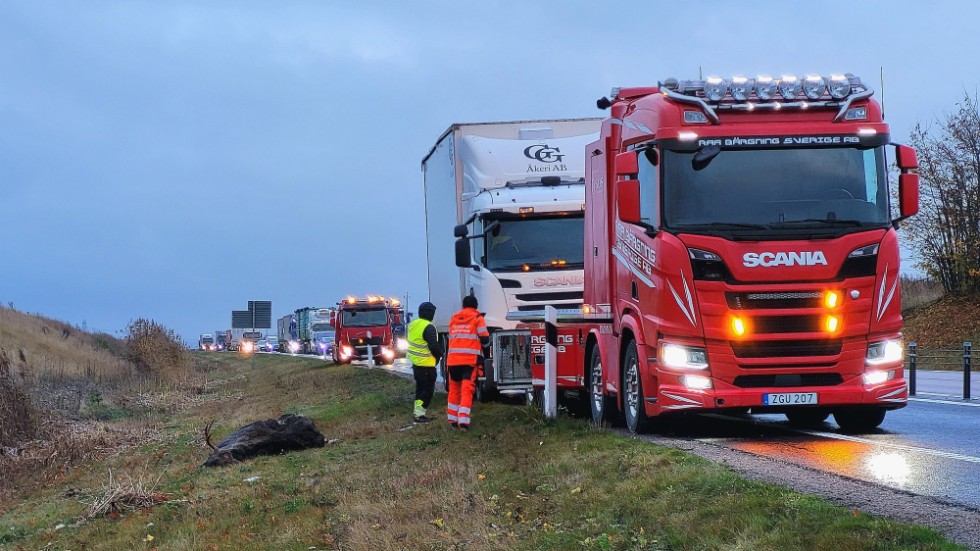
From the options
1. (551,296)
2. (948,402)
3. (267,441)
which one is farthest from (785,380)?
(948,402)

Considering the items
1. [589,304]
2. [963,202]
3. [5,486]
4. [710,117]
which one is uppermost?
[963,202]

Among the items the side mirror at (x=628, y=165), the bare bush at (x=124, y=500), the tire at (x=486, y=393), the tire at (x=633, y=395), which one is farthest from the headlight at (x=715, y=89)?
the tire at (x=486, y=393)

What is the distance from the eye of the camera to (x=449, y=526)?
355 inches

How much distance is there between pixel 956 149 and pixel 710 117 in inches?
1304

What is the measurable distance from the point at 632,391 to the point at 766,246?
2373 millimetres

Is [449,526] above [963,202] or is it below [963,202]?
below

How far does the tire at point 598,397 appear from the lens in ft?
43.8

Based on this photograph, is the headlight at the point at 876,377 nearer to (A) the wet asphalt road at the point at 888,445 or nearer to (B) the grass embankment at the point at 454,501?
(A) the wet asphalt road at the point at 888,445

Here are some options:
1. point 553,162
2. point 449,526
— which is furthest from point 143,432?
point 449,526

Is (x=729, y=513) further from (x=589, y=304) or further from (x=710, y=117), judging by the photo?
(x=589, y=304)

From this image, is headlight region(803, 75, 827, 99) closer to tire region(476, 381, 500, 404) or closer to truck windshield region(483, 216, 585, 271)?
truck windshield region(483, 216, 585, 271)

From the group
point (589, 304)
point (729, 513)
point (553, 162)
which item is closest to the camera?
point (729, 513)

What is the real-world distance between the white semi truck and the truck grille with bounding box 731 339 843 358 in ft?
23.9

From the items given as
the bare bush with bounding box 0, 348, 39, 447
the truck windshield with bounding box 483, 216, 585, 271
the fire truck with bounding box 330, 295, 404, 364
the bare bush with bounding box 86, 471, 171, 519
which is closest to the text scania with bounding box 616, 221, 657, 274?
Answer: the truck windshield with bounding box 483, 216, 585, 271
